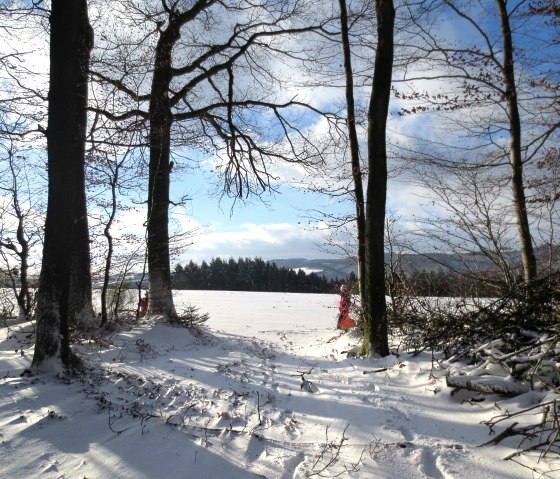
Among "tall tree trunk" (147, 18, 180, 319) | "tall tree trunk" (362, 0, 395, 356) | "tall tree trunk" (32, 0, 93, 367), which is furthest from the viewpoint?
"tall tree trunk" (147, 18, 180, 319)

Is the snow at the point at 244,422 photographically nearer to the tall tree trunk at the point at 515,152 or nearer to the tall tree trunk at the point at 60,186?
the tall tree trunk at the point at 60,186

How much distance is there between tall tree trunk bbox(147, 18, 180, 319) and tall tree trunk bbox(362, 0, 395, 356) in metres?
4.96

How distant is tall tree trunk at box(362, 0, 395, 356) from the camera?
6.12 metres

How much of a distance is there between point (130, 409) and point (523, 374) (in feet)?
12.1

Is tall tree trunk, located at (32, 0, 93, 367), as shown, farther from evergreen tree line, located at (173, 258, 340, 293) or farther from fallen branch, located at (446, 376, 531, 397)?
evergreen tree line, located at (173, 258, 340, 293)

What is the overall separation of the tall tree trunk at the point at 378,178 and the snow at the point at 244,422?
1.93 ft

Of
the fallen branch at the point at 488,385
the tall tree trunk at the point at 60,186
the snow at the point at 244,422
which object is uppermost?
the tall tree trunk at the point at 60,186

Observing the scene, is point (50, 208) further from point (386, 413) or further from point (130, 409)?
point (386, 413)

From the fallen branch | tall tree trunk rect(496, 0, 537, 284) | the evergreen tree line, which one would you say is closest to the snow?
the fallen branch

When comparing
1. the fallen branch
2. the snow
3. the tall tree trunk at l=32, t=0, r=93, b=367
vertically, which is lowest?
the snow

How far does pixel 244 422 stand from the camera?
3695mm

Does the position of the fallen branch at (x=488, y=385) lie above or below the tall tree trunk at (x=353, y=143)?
below

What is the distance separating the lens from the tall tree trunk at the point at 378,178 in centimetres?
612

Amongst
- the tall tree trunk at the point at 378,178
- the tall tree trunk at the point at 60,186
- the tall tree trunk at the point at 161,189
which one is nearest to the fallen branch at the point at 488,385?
the tall tree trunk at the point at 378,178
